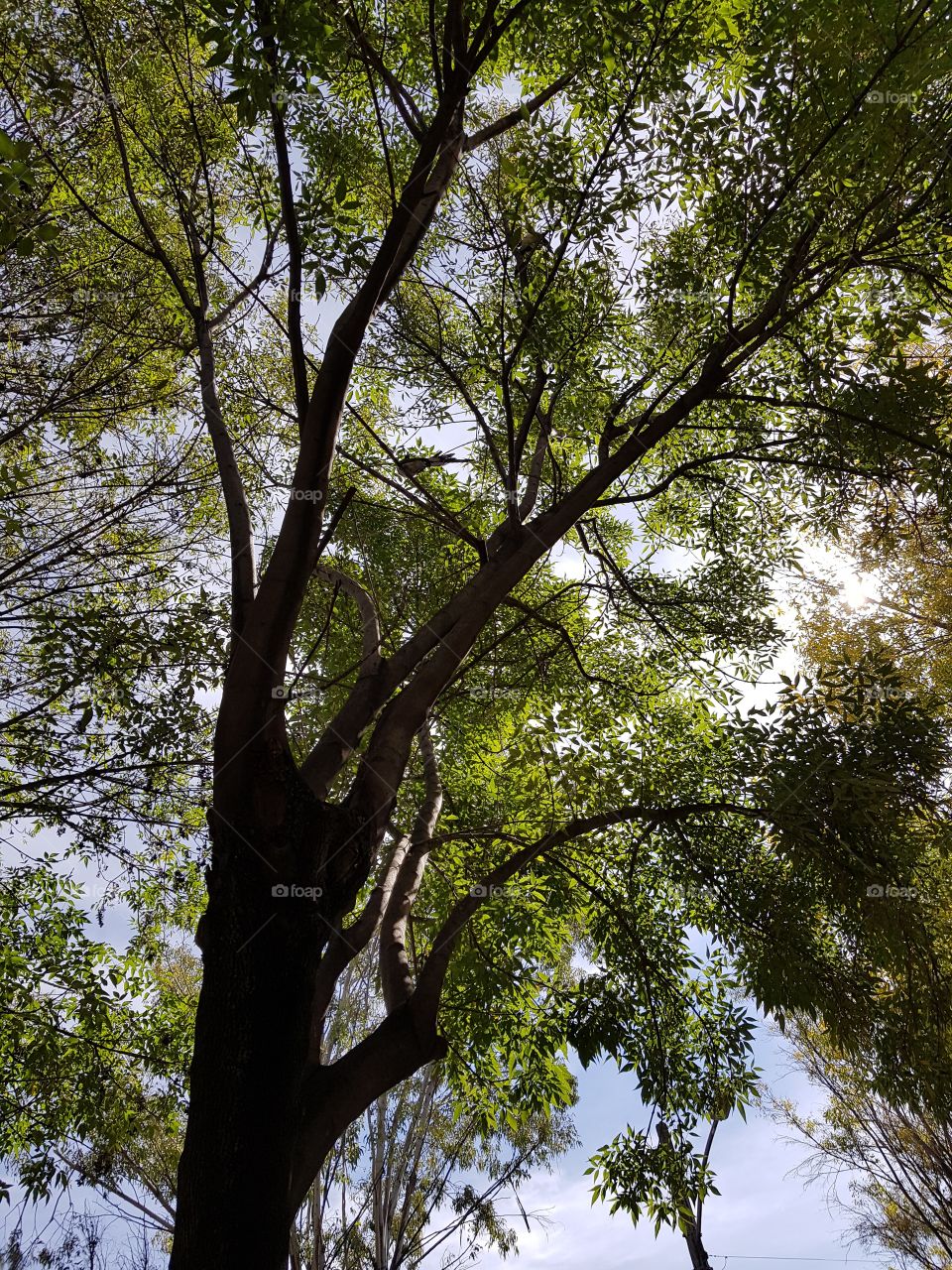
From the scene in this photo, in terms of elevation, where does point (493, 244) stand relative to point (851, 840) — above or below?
above

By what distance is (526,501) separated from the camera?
224 inches

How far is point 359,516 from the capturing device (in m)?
6.94

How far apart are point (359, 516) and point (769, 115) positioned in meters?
4.24

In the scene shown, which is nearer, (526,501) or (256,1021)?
(256,1021)

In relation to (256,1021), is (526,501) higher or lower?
higher

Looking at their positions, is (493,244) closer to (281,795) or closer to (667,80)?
(667,80)

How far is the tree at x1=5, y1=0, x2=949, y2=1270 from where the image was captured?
3.12 meters

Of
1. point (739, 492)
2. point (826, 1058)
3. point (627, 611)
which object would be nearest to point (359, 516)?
point (627, 611)

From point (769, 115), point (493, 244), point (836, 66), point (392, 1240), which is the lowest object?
point (392, 1240)

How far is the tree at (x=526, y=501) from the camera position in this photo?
3119mm

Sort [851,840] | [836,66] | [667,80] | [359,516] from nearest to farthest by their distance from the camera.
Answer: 1. [836,66]
2. [667,80]
3. [851,840]
4. [359,516]

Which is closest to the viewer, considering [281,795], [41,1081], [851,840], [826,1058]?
[281,795]

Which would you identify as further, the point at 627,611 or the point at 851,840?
the point at 627,611

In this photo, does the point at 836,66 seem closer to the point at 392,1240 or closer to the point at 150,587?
the point at 150,587
